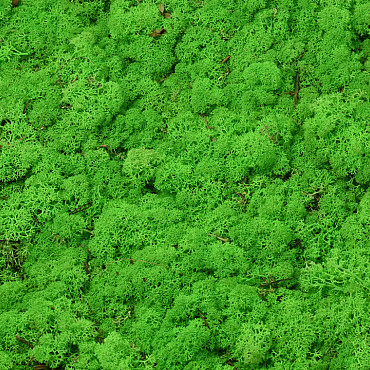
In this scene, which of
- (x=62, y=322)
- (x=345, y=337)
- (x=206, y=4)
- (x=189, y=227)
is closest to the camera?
(x=345, y=337)

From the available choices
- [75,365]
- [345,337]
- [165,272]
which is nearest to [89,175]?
[165,272]

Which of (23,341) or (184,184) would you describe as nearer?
(23,341)

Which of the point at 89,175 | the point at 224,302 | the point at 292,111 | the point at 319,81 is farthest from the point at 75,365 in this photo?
the point at 319,81

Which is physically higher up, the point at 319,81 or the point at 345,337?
the point at 319,81

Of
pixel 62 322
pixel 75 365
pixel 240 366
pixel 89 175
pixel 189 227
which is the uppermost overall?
pixel 89 175

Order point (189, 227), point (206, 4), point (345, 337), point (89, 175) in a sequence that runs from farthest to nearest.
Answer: point (206, 4) → point (89, 175) → point (189, 227) → point (345, 337)

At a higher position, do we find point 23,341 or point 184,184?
point 184,184

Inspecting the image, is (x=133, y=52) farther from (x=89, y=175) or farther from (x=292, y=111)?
(x=292, y=111)

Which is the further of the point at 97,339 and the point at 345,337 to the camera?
the point at 97,339
